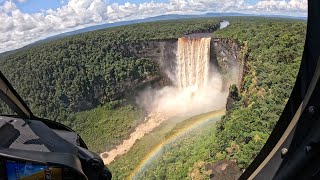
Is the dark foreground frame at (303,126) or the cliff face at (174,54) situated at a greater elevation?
the dark foreground frame at (303,126)

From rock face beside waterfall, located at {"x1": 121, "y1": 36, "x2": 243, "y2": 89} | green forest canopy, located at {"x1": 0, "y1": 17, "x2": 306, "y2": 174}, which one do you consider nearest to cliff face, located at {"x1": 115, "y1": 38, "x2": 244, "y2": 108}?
rock face beside waterfall, located at {"x1": 121, "y1": 36, "x2": 243, "y2": 89}

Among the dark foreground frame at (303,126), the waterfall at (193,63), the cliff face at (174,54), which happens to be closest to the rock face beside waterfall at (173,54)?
the cliff face at (174,54)

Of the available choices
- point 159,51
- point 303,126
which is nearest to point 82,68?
point 159,51

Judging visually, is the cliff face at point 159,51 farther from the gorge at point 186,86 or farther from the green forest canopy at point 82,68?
the green forest canopy at point 82,68

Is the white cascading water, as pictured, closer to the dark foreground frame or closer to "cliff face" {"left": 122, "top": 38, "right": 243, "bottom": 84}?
"cliff face" {"left": 122, "top": 38, "right": 243, "bottom": 84}

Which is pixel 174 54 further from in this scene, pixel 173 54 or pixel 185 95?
pixel 185 95

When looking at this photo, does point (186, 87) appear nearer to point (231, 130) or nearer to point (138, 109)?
point (138, 109)

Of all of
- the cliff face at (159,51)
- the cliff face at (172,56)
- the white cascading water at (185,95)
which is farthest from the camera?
the cliff face at (159,51)

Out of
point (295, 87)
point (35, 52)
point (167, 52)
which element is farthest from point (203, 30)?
point (295, 87)
